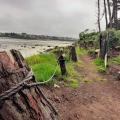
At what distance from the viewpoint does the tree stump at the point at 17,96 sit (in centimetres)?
355

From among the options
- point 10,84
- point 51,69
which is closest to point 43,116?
point 10,84

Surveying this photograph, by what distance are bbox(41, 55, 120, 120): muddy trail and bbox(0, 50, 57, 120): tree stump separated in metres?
1.90

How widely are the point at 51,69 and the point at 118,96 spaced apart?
2.28m

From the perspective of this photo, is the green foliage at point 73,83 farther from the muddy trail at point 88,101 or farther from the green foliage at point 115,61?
the green foliage at point 115,61

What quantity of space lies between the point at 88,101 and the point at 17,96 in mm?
4319

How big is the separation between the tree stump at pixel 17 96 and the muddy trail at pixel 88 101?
1904mm

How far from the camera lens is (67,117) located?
6.47 meters

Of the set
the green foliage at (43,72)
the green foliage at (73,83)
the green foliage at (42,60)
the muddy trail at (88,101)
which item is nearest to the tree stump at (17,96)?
the muddy trail at (88,101)

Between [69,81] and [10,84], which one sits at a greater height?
[10,84]

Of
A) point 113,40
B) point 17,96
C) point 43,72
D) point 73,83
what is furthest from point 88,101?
point 113,40

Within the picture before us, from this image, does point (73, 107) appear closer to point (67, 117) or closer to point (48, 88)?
point (67, 117)

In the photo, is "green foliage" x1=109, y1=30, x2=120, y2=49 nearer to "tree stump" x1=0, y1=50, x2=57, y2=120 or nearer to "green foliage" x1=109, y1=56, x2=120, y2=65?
"green foliage" x1=109, y1=56, x2=120, y2=65

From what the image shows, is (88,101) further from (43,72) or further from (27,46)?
(27,46)

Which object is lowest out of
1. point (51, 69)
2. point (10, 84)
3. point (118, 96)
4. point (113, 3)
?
point (118, 96)
